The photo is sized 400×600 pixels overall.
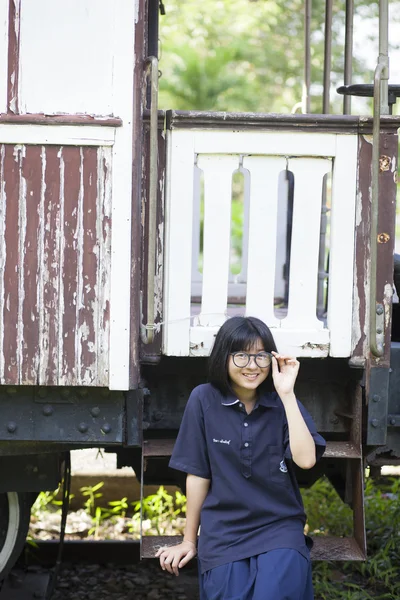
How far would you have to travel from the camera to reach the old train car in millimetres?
3010

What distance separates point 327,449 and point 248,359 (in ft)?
2.29

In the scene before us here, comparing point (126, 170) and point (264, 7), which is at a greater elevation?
point (264, 7)

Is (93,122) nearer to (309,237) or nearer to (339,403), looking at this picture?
(309,237)

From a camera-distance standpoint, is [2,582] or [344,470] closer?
[344,470]

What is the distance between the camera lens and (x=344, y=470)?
3764mm

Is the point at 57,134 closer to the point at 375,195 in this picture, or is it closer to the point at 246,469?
the point at 375,195

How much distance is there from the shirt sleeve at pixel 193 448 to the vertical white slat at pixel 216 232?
0.47 m

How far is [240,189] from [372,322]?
13028 mm

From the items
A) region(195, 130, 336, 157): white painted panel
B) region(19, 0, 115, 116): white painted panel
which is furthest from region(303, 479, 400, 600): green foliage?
region(19, 0, 115, 116): white painted panel

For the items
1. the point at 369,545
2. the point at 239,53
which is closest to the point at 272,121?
the point at 369,545

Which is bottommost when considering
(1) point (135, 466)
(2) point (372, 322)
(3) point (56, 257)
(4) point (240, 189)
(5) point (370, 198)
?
(1) point (135, 466)

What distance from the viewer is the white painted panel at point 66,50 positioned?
301cm

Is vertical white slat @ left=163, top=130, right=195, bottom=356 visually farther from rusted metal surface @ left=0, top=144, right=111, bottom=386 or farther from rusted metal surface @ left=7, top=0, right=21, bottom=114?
rusted metal surface @ left=7, top=0, right=21, bottom=114

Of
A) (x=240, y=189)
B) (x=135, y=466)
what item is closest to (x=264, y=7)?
(x=240, y=189)
